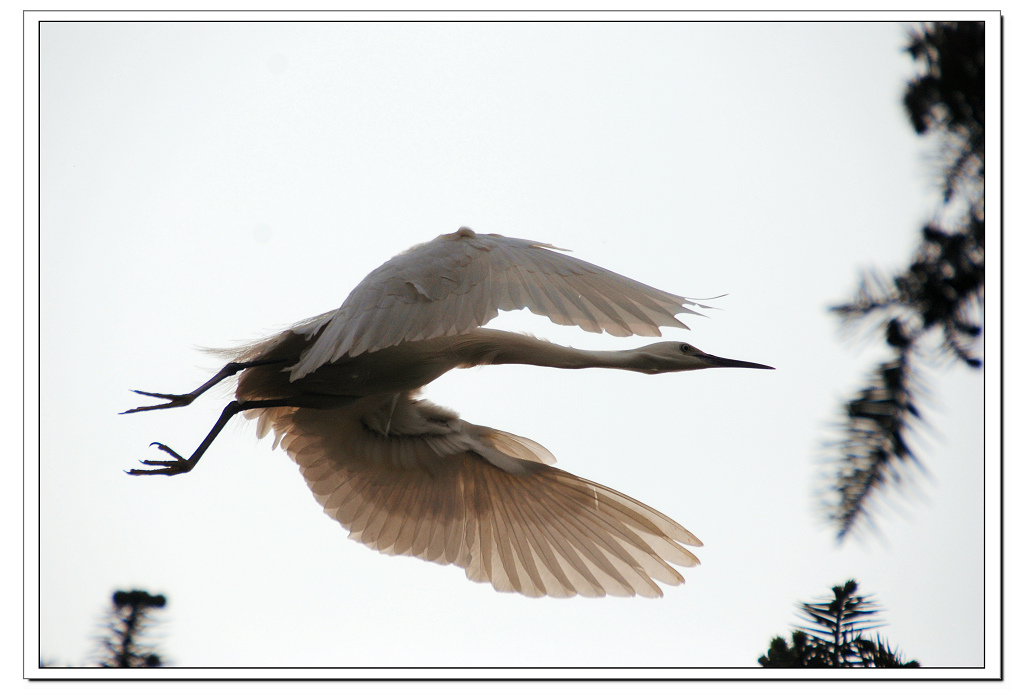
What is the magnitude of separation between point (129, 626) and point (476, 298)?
148 centimetres

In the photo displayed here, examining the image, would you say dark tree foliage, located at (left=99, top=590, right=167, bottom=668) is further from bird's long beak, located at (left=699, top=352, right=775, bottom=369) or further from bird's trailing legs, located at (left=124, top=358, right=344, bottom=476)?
bird's long beak, located at (left=699, top=352, right=775, bottom=369)

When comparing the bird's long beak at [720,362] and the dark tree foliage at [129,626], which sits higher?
the bird's long beak at [720,362]

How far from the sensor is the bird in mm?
2547

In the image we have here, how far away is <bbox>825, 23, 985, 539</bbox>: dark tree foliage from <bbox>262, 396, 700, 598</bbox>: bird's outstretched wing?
1.81 meters

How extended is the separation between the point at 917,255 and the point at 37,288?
2818 millimetres

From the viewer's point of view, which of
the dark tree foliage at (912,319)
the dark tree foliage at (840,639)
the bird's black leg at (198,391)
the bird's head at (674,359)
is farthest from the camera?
the bird's head at (674,359)

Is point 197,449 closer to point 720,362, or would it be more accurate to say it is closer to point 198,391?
point 198,391

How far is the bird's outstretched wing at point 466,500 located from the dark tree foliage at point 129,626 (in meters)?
1.03

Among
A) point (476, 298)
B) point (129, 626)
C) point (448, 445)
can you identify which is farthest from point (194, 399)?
point (476, 298)

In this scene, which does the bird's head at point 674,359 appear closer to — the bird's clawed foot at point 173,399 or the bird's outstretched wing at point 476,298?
the bird's outstretched wing at point 476,298

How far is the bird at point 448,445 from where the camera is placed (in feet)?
8.36

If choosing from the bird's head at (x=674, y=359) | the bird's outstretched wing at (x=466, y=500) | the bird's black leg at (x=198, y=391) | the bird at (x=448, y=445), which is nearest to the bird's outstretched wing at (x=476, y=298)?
the bird at (x=448, y=445)

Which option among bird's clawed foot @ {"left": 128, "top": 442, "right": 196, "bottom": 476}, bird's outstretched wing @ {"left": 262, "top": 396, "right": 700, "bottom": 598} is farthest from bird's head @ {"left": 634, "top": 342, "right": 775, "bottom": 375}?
bird's clawed foot @ {"left": 128, "top": 442, "right": 196, "bottom": 476}
